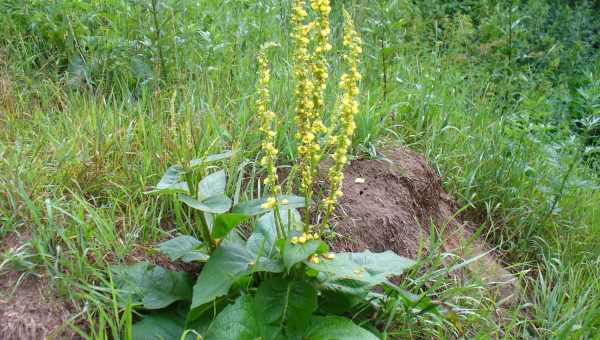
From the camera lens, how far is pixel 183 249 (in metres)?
2.07

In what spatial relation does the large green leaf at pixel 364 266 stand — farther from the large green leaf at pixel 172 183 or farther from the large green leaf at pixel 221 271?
the large green leaf at pixel 172 183

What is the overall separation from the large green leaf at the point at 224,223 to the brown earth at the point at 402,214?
0.65 m

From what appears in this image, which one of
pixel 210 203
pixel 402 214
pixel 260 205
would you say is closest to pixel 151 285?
pixel 210 203

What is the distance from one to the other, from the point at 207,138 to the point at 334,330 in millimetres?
1180

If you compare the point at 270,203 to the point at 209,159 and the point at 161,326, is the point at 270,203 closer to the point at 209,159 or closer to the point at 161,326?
the point at 209,159

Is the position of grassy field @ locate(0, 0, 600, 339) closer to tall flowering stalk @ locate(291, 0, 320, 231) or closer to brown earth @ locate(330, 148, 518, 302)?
brown earth @ locate(330, 148, 518, 302)

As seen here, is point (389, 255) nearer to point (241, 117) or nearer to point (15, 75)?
point (241, 117)

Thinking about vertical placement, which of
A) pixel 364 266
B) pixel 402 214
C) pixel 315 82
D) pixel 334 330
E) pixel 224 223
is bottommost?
pixel 402 214

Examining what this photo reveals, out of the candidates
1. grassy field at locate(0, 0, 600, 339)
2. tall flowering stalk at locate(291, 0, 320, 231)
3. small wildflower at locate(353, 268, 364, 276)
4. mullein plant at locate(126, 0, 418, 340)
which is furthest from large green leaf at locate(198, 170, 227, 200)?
small wildflower at locate(353, 268, 364, 276)

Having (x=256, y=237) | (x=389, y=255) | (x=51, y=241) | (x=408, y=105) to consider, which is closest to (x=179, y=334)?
(x=256, y=237)

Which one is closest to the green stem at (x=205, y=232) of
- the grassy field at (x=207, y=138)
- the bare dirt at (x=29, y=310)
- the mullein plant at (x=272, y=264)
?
the mullein plant at (x=272, y=264)

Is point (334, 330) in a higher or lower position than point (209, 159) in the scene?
lower

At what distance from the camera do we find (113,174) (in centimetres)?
250

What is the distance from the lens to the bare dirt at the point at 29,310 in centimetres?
194
